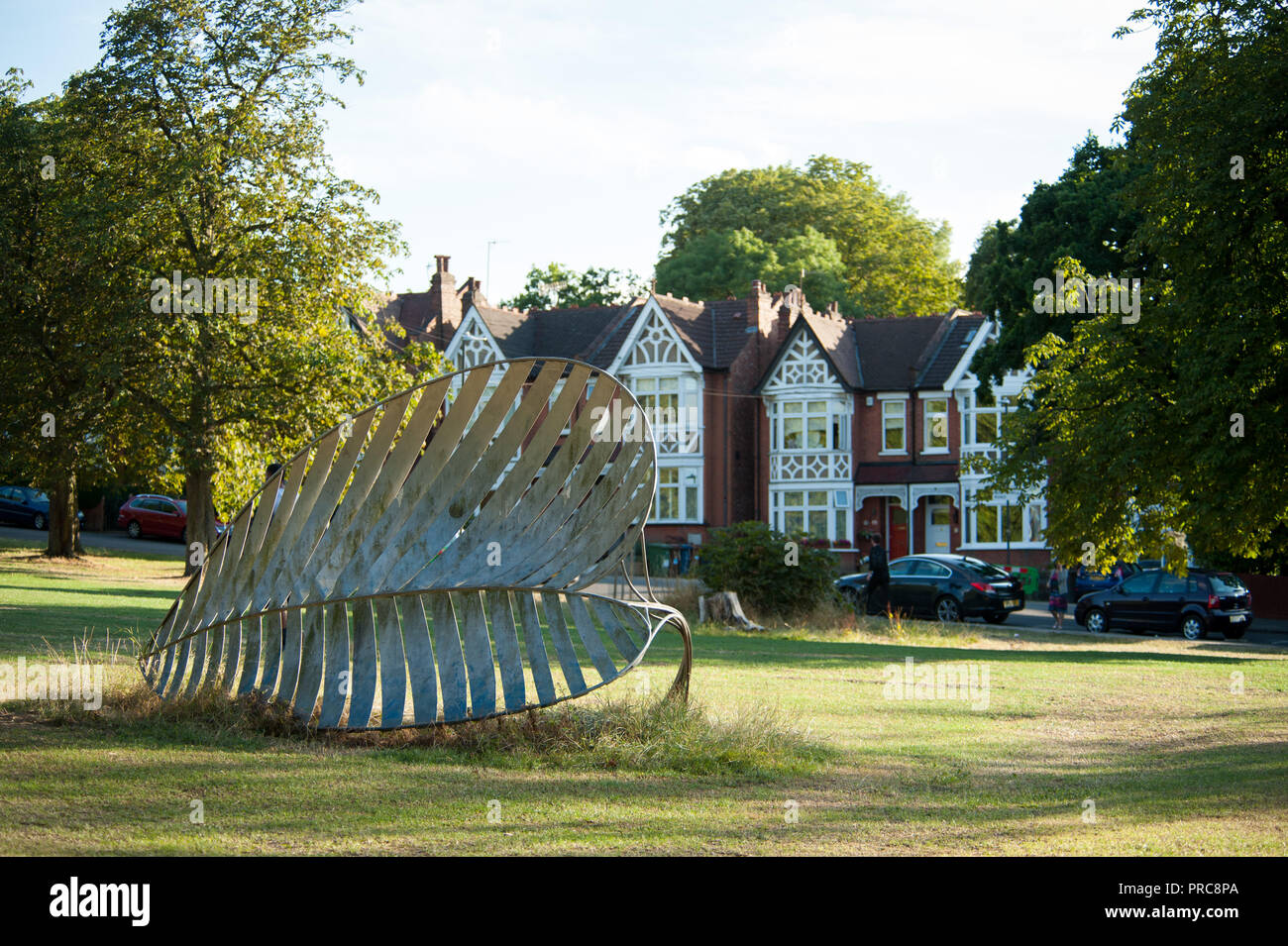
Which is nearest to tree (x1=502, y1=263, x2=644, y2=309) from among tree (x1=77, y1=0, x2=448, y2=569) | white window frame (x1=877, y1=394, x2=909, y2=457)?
white window frame (x1=877, y1=394, x2=909, y2=457)

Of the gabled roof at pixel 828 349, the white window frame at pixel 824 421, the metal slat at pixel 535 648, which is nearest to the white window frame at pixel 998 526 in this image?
the white window frame at pixel 824 421

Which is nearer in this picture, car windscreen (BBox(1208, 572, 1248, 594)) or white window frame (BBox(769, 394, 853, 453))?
car windscreen (BBox(1208, 572, 1248, 594))

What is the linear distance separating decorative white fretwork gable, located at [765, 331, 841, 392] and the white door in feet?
19.1

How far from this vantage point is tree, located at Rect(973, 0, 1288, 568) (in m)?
17.7

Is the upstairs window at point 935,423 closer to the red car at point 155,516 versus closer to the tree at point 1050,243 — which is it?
the tree at point 1050,243

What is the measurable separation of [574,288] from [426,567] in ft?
204

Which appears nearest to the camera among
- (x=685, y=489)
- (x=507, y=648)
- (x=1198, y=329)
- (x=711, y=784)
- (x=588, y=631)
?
(x=711, y=784)

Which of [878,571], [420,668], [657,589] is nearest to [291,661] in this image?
[420,668]

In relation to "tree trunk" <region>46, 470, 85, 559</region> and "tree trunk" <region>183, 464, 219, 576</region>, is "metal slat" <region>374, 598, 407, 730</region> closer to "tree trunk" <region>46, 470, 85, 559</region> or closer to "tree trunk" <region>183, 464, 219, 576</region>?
"tree trunk" <region>183, 464, 219, 576</region>

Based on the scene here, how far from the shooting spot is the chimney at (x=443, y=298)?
56906mm

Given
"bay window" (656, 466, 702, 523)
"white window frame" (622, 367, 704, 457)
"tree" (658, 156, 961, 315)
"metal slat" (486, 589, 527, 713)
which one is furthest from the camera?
"tree" (658, 156, 961, 315)

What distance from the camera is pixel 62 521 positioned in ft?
101

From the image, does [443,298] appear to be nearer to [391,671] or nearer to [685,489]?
[685,489]

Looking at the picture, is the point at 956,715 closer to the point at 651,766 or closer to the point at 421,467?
the point at 651,766
